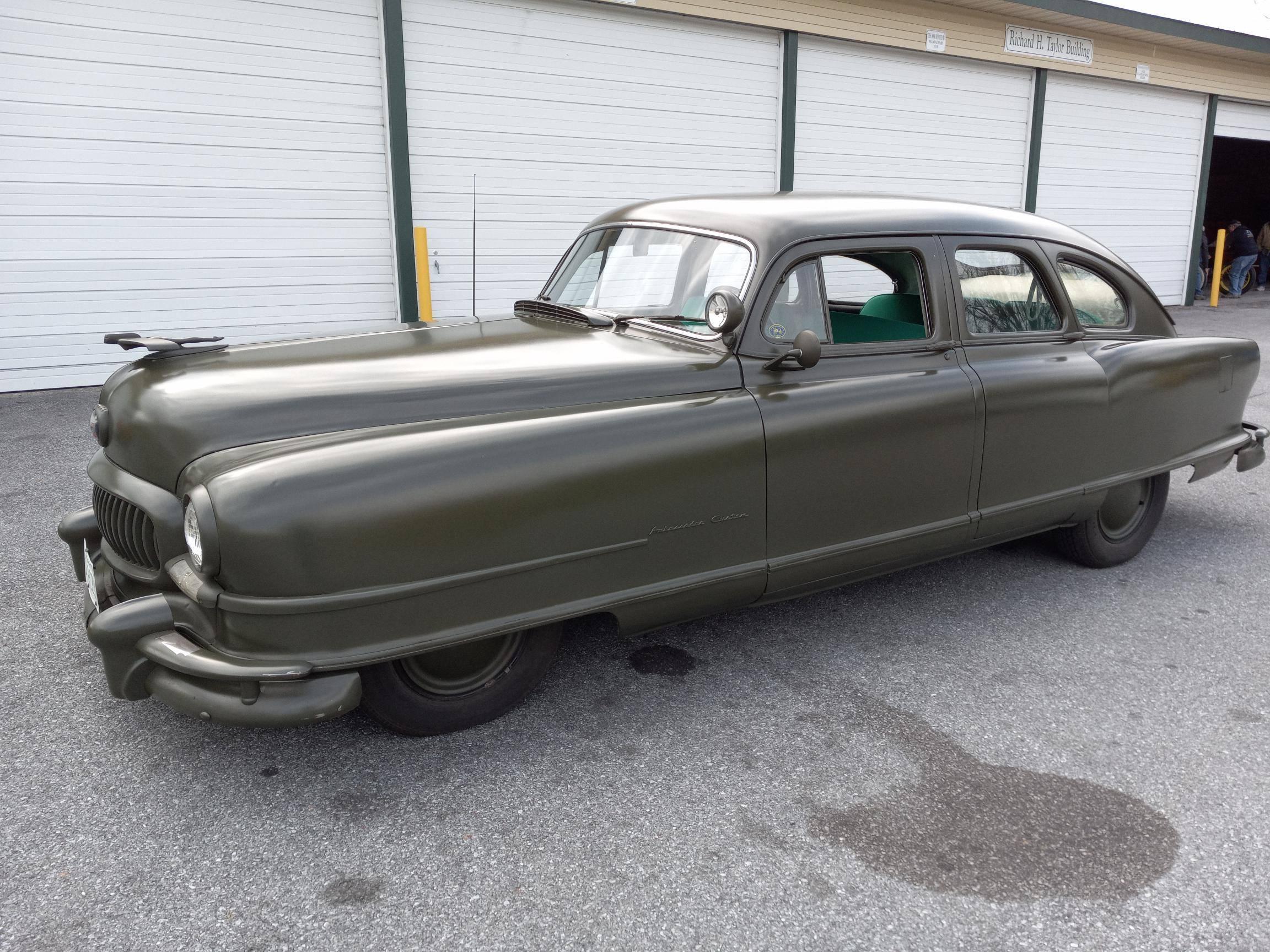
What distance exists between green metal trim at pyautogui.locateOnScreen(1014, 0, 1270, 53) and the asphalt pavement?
11447mm

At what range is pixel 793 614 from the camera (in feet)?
12.3

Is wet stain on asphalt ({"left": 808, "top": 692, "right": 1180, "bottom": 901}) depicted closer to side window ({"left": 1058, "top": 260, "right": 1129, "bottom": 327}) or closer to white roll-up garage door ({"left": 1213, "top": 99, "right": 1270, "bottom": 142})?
side window ({"left": 1058, "top": 260, "right": 1129, "bottom": 327})

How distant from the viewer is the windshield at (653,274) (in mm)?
3271

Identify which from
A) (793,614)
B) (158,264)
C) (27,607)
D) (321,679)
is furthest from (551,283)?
(158,264)

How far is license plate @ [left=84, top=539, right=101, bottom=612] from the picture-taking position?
9.31ft

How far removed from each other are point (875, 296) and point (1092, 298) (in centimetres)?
93

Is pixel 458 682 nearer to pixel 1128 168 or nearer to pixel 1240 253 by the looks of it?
pixel 1128 168

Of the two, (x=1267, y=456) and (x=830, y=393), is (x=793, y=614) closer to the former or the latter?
(x=830, y=393)

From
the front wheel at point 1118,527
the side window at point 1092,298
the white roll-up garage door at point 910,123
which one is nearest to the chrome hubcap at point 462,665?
the front wheel at point 1118,527

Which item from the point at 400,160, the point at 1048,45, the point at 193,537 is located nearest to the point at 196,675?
the point at 193,537

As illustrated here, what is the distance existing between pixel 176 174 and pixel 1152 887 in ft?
27.6

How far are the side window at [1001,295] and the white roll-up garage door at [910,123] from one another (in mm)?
7949

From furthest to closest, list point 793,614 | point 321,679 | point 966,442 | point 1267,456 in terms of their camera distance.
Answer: point 1267,456, point 793,614, point 966,442, point 321,679

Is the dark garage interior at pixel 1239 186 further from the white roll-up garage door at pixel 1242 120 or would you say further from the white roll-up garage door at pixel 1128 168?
the white roll-up garage door at pixel 1128 168
